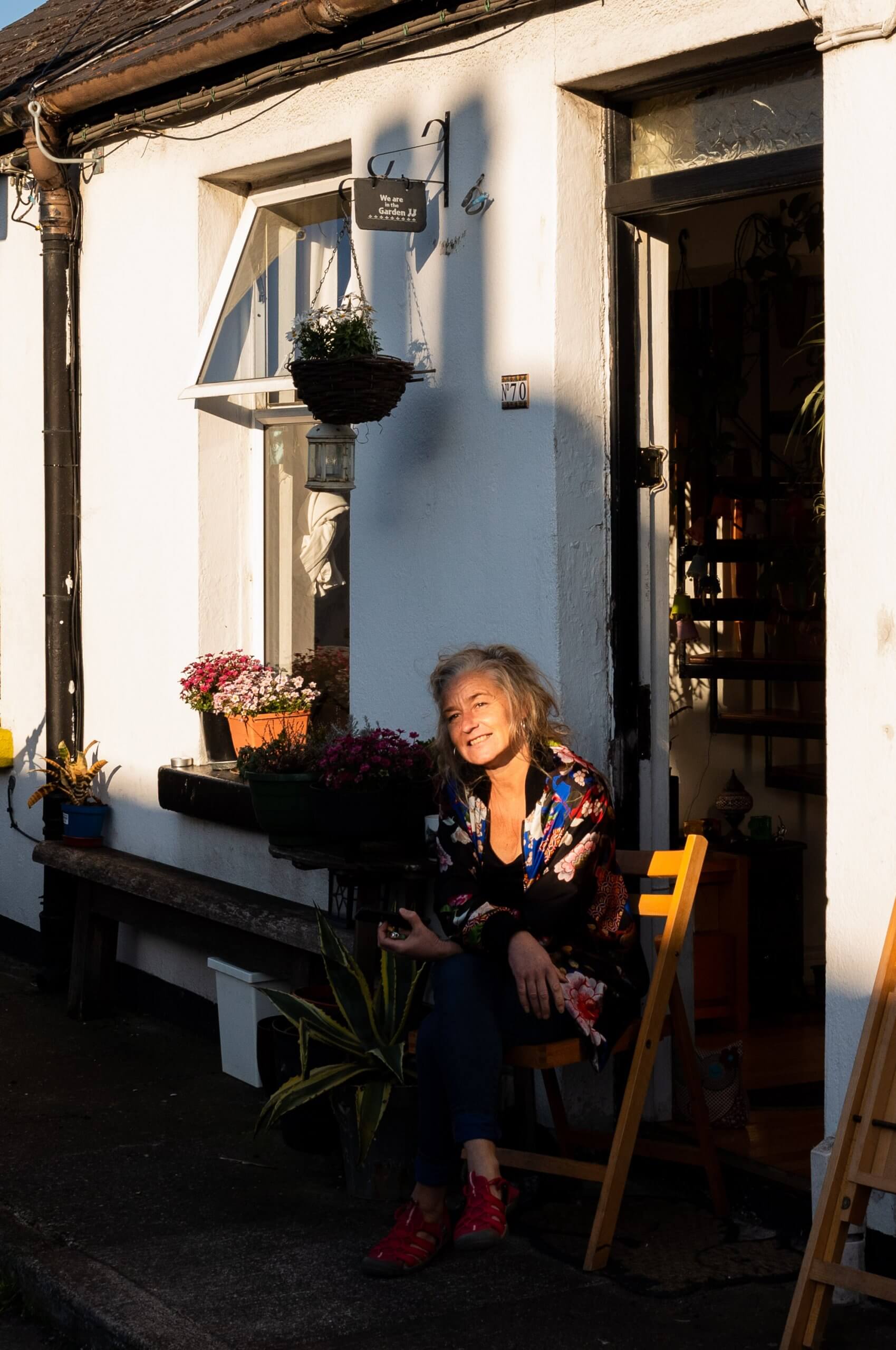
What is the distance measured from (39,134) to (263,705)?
2603mm

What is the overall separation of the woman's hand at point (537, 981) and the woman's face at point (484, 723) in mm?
522

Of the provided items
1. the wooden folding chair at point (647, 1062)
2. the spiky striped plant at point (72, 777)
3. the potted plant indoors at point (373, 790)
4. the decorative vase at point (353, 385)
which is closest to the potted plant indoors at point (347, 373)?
the decorative vase at point (353, 385)

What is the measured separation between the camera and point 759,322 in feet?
21.0

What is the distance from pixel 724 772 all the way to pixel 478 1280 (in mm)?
3237

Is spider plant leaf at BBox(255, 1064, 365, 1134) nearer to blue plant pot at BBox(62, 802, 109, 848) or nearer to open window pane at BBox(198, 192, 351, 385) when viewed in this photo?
blue plant pot at BBox(62, 802, 109, 848)

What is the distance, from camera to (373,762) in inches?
186

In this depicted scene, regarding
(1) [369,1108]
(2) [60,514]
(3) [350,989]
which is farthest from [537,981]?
(2) [60,514]

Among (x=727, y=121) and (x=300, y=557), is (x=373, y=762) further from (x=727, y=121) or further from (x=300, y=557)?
(x=727, y=121)

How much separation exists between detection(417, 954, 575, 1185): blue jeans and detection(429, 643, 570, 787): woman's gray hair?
536 millimetres

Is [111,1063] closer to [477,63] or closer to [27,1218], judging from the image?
[27,1218]

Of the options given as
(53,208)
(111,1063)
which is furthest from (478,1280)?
(53,208)

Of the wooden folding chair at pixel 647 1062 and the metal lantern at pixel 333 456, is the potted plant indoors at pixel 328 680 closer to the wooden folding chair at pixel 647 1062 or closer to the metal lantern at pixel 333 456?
the metal lantern at pixel 333 456

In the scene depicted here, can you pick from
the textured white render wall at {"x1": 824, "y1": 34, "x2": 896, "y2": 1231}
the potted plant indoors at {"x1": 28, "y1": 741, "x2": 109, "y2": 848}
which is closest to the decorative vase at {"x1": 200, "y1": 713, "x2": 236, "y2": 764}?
the potted plant indoors at {"x1": 28, "y1": 741, "x2": 109, "y2": 848}

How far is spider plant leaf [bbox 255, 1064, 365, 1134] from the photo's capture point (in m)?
4.45
